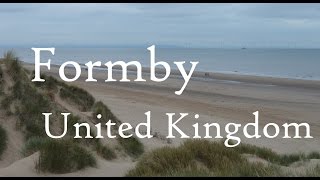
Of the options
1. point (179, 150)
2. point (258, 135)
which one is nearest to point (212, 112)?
point (258, 135)

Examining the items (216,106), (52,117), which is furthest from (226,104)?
(52,117)

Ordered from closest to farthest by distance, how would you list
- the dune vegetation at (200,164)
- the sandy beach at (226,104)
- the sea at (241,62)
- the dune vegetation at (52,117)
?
1. the dune vegetation at (200,164)
2. the dune vegetation at (52,117)
3. the sandy beach at (226,104)
4. the sea at (241,62)

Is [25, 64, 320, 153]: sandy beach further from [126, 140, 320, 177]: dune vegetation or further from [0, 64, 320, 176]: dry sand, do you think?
[126, 140, 320, 177]: dune vegetation

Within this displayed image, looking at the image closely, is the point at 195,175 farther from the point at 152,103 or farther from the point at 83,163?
the point at 152,103

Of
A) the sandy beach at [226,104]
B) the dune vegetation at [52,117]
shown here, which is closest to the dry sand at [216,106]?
the sandy beach at [226,104]

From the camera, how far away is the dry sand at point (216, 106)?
13.1m

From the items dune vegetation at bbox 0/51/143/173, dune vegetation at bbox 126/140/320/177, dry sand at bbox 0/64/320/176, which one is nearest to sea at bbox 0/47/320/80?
dune vegetation at bbox 0/51/143/173

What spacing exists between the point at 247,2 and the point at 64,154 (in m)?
3.60

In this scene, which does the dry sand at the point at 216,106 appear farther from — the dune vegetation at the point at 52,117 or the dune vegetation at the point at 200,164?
the dune vegetation at the point at 200,164

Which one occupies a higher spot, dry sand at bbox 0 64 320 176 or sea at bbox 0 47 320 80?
sea at bbox 0 47 320 80

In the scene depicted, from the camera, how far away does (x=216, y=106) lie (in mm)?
22469

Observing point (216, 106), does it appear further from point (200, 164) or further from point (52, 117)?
point (200, 164)

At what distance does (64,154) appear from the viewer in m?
7.63

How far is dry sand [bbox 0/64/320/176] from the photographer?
1305 centimetres
